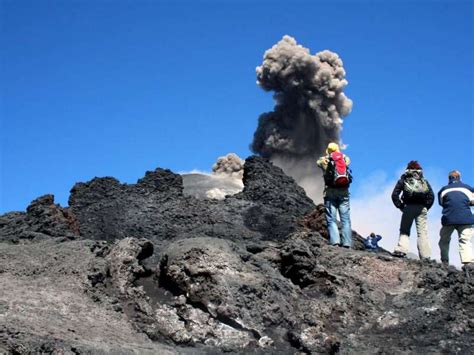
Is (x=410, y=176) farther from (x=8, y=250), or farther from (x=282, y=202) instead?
(x=8, y=250)

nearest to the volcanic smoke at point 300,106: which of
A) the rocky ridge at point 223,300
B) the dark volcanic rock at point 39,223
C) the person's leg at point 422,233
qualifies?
the dark volcanic rock at point 39,223

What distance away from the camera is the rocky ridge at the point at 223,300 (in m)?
8.39

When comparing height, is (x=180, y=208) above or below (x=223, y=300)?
A: above

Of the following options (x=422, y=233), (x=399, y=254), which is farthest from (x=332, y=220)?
(x=422, y=233)

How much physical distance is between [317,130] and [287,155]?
3.28 metres

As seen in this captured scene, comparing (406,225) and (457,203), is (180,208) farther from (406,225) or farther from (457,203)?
(457,203)

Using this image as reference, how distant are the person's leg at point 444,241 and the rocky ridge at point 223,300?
150 centimetres

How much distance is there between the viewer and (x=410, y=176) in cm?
1311

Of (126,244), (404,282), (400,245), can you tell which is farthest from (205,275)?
(400,245)

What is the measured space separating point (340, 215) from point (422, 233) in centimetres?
152

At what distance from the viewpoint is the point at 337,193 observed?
12867mm

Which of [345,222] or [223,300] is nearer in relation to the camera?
[223,300]

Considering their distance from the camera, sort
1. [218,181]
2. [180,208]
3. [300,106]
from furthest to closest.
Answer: [300,106]
[218,181]
[180,208]

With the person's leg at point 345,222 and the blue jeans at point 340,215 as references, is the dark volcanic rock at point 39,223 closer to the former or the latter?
the blue jeans at point 340,215
